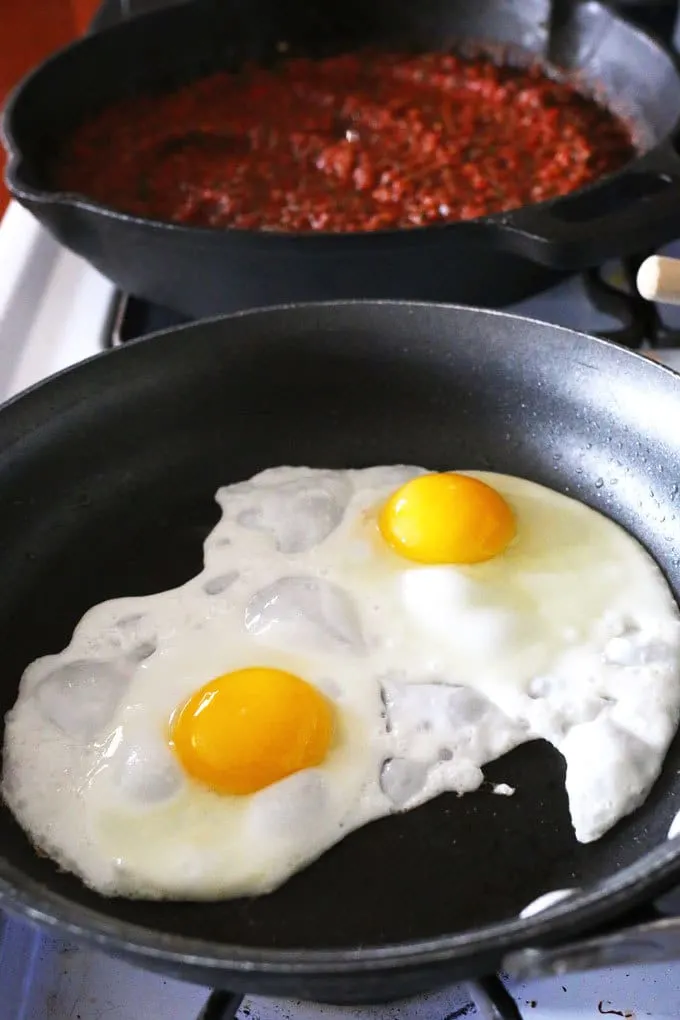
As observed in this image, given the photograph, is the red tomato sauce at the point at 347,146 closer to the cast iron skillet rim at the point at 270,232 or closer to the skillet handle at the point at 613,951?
the cast iron skillet rim at the point at 270,232

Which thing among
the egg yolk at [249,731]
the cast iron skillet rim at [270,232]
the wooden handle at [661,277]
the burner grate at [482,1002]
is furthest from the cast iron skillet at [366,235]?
the burner grate at [482,1002]

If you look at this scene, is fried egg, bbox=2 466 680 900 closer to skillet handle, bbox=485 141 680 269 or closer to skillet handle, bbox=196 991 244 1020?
skillet handle, bbox=196 991 244 1020

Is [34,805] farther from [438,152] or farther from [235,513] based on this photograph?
[438,152]

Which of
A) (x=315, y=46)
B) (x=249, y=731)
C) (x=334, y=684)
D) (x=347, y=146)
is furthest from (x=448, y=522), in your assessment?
(x=315, y=46)

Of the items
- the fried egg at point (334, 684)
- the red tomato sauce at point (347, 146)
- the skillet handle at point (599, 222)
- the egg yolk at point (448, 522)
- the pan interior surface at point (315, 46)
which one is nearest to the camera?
the fried egg at point (334, 684)

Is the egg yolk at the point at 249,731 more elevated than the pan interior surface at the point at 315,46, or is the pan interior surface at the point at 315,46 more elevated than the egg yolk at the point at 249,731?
the pan interior surface at the point at 315,46

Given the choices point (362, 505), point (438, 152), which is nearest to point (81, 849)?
point (362, 505)

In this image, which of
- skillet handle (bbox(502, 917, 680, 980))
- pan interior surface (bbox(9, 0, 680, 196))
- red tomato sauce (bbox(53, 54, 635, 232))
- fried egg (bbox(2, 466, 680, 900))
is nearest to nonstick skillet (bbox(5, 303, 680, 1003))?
fried egg (bbox(2, 466, 680, 900))
